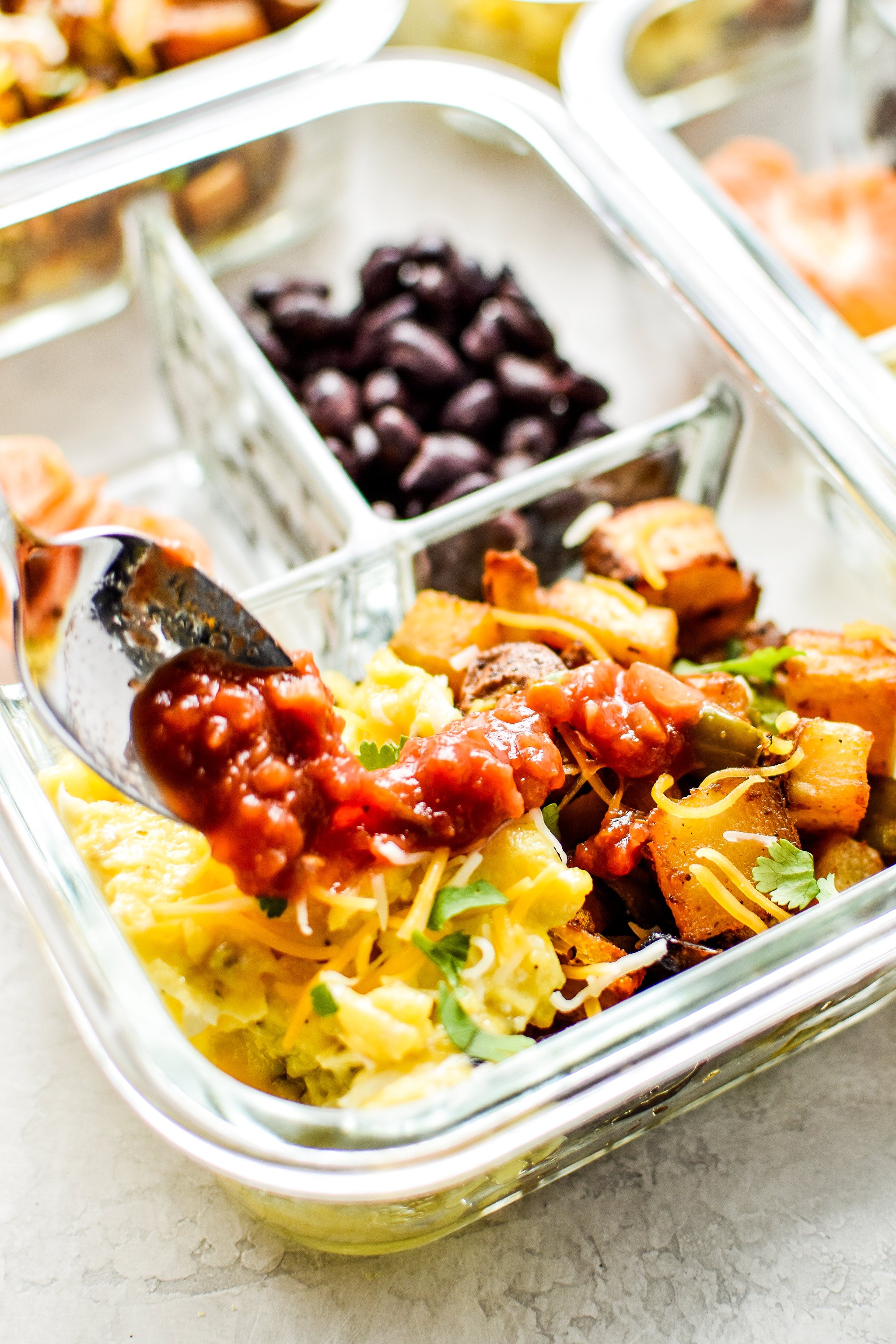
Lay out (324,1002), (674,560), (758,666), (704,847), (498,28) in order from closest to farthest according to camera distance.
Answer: (324,1002), (704,847), (758,666), (674,560), (498,28)

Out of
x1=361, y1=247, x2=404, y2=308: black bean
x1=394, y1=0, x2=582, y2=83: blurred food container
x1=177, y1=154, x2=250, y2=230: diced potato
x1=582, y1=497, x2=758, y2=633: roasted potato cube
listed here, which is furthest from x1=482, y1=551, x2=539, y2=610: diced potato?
x1=394, y1=0, x2=582, y2=83: blurred food container

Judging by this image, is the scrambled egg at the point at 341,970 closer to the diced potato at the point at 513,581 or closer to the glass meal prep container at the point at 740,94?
the diced potato at the point at 513,581

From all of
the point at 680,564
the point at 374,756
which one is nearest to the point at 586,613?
the point at 680,564

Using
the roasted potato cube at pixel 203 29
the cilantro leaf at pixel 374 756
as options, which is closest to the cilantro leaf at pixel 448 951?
the cilantro leaf at pixel 374 756

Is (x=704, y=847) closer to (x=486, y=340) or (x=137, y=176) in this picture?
(x=486, y=340)

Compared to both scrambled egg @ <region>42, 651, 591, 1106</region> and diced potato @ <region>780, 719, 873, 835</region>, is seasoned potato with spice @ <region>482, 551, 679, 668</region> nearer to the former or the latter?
diced potato @ <region>780, 719, 873, 835</region>

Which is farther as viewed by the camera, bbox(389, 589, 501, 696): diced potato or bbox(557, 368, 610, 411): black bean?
bbox(557, 368, 610, 411): black bean

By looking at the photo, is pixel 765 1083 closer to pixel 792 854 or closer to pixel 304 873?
pixel 792 854
